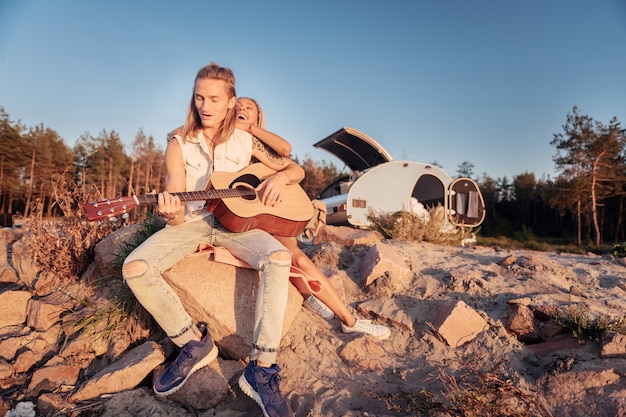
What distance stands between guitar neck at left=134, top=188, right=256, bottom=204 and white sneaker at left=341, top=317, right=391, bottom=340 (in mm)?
1333

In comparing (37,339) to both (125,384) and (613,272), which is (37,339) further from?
(613,272)

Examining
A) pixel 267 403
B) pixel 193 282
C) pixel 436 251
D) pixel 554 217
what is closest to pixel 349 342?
pixel 267 403

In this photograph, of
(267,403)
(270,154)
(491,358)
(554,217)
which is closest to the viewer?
(267,403)

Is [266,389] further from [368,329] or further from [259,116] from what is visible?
[259,116]

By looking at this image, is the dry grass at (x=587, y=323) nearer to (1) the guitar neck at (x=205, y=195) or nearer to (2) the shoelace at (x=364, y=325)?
(2) the shoelace at (x=364, y=325)

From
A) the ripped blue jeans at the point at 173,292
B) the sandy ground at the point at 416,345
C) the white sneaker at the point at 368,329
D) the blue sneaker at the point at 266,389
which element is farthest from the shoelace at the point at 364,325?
the blue sneaker at the point at 266,389

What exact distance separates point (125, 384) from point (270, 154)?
6.50 ft

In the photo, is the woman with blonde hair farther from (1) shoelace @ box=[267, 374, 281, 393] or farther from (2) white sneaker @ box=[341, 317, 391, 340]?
(1) shoelace @ box=[267, 374, 281, 393]

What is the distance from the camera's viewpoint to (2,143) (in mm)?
22297

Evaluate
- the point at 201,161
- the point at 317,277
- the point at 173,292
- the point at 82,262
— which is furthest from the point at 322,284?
the point at 82,262

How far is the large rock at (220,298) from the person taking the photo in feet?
9.41

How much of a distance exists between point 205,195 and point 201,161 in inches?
18.9

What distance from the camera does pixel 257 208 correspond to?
2.92 metres

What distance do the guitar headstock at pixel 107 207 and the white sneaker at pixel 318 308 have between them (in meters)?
1.76
